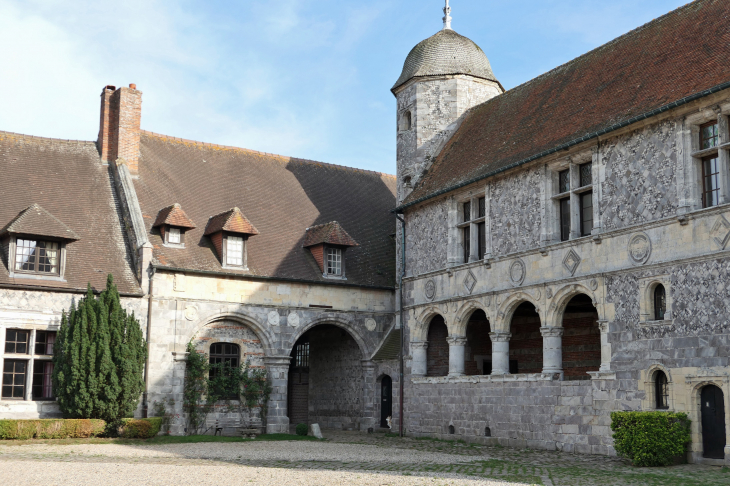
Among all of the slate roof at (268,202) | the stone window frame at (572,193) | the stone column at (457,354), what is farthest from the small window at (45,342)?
the stone window frame at (572,193)

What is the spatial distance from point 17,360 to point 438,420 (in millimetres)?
10679

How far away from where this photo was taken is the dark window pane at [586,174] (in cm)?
1788

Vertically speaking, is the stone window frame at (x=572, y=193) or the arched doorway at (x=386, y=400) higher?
the stone window frame at (x=572, y=193)

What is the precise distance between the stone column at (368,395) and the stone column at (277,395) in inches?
106

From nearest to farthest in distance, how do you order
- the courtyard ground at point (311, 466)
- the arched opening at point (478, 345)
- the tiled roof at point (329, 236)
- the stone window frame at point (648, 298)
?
the courtyard ground at point (311, 466)
the stone window frame at point (648, 298)
the arched opening at point (478, 345)
the tiled roof at point (329, 236)

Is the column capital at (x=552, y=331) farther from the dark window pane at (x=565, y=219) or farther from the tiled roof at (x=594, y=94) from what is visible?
the tiled roof at (x=594, y=94)

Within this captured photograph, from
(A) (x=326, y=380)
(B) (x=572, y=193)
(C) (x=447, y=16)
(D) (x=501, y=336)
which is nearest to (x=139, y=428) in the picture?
(A) (x=326, y=380)

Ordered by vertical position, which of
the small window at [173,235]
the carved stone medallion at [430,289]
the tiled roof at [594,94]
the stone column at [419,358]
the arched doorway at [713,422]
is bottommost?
the arched doorway at [713,422]

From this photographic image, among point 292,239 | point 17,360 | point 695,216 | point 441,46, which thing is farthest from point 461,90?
point 17,360

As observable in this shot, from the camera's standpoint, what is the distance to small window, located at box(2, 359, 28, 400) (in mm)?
19500

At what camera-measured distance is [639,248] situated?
627 inches

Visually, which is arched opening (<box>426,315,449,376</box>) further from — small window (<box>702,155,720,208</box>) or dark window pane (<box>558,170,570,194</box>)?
small window (<box>702,155,720,208</box>)

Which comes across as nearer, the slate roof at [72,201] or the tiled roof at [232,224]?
the slate roof at [72,201]

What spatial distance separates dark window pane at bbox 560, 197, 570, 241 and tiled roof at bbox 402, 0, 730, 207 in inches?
49.8
